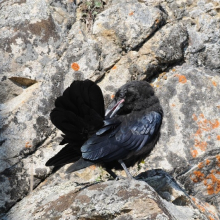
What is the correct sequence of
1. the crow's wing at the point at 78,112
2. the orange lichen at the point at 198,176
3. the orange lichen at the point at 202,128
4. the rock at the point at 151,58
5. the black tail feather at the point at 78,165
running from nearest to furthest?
the crow's wing at the point at 78,112 < the black tail feather at the point at 78,165 < the orange lichen at the point at 198,176 < the orange lichen at the point at 202,128 < the rock at the point at 151,58

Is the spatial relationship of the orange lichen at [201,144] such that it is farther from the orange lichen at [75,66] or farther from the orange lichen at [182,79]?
the orange lichen at [75,66]

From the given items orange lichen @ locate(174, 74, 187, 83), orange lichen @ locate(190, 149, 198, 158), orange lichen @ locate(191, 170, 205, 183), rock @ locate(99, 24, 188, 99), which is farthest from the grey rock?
orange lichen @ locate(191, 170, 205, 183)

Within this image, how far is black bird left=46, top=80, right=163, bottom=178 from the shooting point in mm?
4246

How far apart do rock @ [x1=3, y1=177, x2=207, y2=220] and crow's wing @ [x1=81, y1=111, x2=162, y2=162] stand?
1.11ft

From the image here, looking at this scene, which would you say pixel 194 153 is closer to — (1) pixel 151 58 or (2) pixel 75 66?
(1) pixel 151 58

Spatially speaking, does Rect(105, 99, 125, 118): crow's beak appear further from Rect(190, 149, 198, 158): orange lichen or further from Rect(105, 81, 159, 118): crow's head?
Rect(190, 149, 198, 158): orange lichen

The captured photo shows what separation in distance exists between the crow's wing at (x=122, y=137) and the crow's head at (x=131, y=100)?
0.08 metres

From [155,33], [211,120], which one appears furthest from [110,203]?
[155,33]

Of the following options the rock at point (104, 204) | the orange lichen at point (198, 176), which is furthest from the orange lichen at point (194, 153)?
the rock at point (104, 204)

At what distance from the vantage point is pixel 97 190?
13.3ft

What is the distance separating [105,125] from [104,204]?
938mm

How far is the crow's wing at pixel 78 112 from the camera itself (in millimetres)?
4203

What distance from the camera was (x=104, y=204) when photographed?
382 centimetres

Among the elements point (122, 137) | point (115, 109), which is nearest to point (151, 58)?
point (115, 109)
